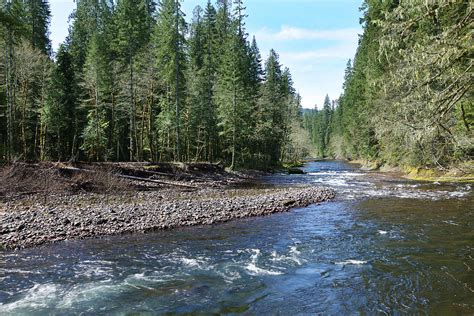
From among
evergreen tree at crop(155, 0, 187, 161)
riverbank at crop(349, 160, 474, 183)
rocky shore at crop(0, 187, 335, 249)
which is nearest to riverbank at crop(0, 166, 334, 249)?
rocky shore at crop(0, 187, 335, 249)

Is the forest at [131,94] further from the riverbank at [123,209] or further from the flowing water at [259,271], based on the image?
the flowing water at [259,271]

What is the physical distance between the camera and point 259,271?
29.7ft

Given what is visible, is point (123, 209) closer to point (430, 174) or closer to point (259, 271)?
point (259, 271)

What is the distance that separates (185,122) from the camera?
1535 inches

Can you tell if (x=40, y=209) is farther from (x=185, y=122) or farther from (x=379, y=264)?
(x=185, y=122)

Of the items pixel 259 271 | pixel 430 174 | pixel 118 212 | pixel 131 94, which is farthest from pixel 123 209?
pixel 430 174

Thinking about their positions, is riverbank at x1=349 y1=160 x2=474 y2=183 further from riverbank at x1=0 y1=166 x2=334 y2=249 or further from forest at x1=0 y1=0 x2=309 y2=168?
forest at x1=0 y1=0 x2=309 y2=168

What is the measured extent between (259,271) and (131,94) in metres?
26.3

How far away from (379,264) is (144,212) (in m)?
9.37

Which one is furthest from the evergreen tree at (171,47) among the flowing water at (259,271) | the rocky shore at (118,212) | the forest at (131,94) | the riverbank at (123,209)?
the flowing water at (259,271)

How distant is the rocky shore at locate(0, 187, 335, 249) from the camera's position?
12.1 metres

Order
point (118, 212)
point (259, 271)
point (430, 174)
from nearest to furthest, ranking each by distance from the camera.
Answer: point (259, 271) → point (118, 212) → point (430, 174)

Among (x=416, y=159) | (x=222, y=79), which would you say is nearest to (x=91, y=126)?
(x=222, y=79)

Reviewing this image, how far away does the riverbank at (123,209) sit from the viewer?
40.1 ft
